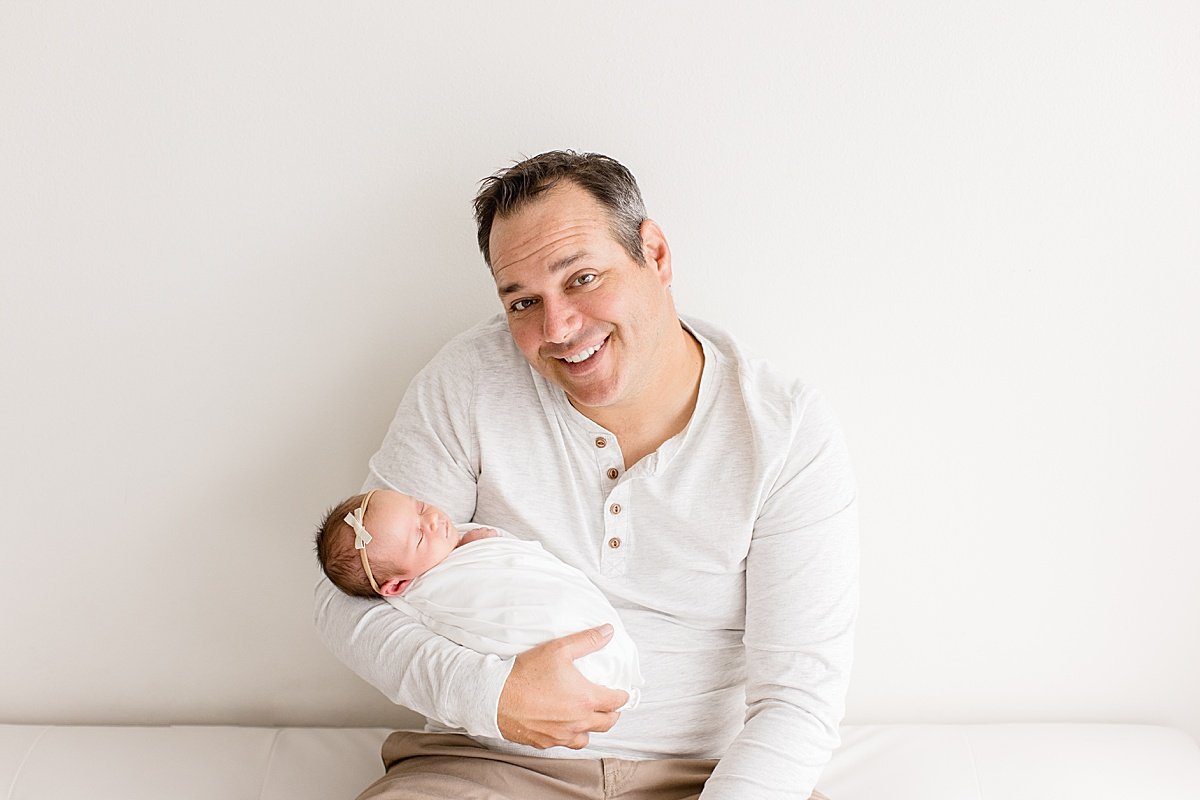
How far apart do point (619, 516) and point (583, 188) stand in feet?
1.66

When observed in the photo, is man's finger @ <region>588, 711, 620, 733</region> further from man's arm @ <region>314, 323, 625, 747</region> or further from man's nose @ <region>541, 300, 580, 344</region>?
man's nose @ <region>541, 300, 580, 344</region>

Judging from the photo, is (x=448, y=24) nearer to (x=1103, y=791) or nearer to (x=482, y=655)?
(x=482, y=655)

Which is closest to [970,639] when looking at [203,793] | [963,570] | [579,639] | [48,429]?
[963,570]

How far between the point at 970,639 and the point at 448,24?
146cm

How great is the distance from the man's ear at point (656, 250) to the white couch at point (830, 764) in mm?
928

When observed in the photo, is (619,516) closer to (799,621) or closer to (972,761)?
(799,621)

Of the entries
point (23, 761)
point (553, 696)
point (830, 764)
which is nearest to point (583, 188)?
point (553, 696)

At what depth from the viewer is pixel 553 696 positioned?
56.4 inches

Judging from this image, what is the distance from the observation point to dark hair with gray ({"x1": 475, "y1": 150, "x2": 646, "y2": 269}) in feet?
5.06

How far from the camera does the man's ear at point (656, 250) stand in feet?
5.24

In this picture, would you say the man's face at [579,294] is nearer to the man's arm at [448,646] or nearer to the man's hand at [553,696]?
the man's arm at [448,646]

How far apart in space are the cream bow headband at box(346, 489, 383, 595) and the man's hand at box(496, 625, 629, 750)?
9.8 inches

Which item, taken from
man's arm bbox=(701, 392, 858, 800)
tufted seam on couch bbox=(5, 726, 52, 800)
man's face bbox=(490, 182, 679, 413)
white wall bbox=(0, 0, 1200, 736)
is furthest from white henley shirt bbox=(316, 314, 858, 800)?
tufted seam on couch bbox=(5, 726, 52, 800)

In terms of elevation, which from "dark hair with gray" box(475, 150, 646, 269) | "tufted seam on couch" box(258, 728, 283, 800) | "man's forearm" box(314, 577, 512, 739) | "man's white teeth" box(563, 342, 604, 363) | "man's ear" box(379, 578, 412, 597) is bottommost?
"tufted seam on couch" box(258, 728, 283, 800)
